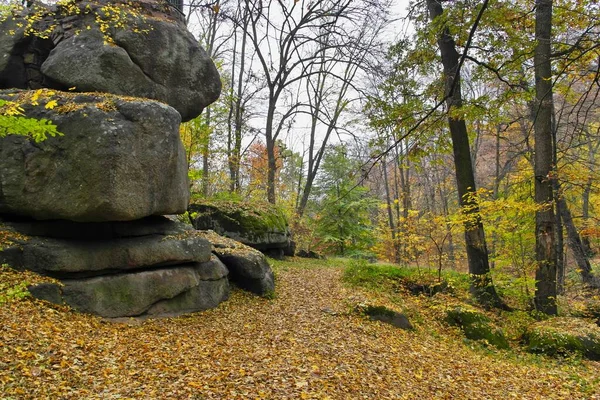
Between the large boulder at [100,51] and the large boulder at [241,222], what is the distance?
416 cm

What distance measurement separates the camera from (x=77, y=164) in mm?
5586

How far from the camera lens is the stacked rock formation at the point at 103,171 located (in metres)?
5.61

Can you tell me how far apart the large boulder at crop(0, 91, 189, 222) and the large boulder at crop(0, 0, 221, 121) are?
0.97m

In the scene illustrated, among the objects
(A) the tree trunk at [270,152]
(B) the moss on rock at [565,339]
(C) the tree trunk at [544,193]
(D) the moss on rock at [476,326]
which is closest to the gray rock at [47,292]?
(D) the moss on rock at [476,326]

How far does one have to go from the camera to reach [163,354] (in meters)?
4.60

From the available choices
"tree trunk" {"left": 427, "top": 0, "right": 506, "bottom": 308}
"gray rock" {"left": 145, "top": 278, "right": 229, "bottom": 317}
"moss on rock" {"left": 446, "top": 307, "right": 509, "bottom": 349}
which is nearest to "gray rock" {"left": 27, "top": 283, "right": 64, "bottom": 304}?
"gray rock" {"left": 145, "top": 278, "right": 229, "bottom": 317}

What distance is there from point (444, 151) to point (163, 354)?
8.00 meters

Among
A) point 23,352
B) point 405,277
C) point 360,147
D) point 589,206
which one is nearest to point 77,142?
point 23,352

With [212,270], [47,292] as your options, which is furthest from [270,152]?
[47,292]

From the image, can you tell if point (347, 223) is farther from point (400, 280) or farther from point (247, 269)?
point (247, 269)

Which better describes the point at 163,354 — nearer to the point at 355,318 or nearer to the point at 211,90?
the point at 355,318

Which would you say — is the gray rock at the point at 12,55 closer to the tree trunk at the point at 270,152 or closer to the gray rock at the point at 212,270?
the gray rock at the point at 212,270

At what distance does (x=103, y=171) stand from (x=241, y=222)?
19.8ft

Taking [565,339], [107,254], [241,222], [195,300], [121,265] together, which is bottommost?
[565,339]
